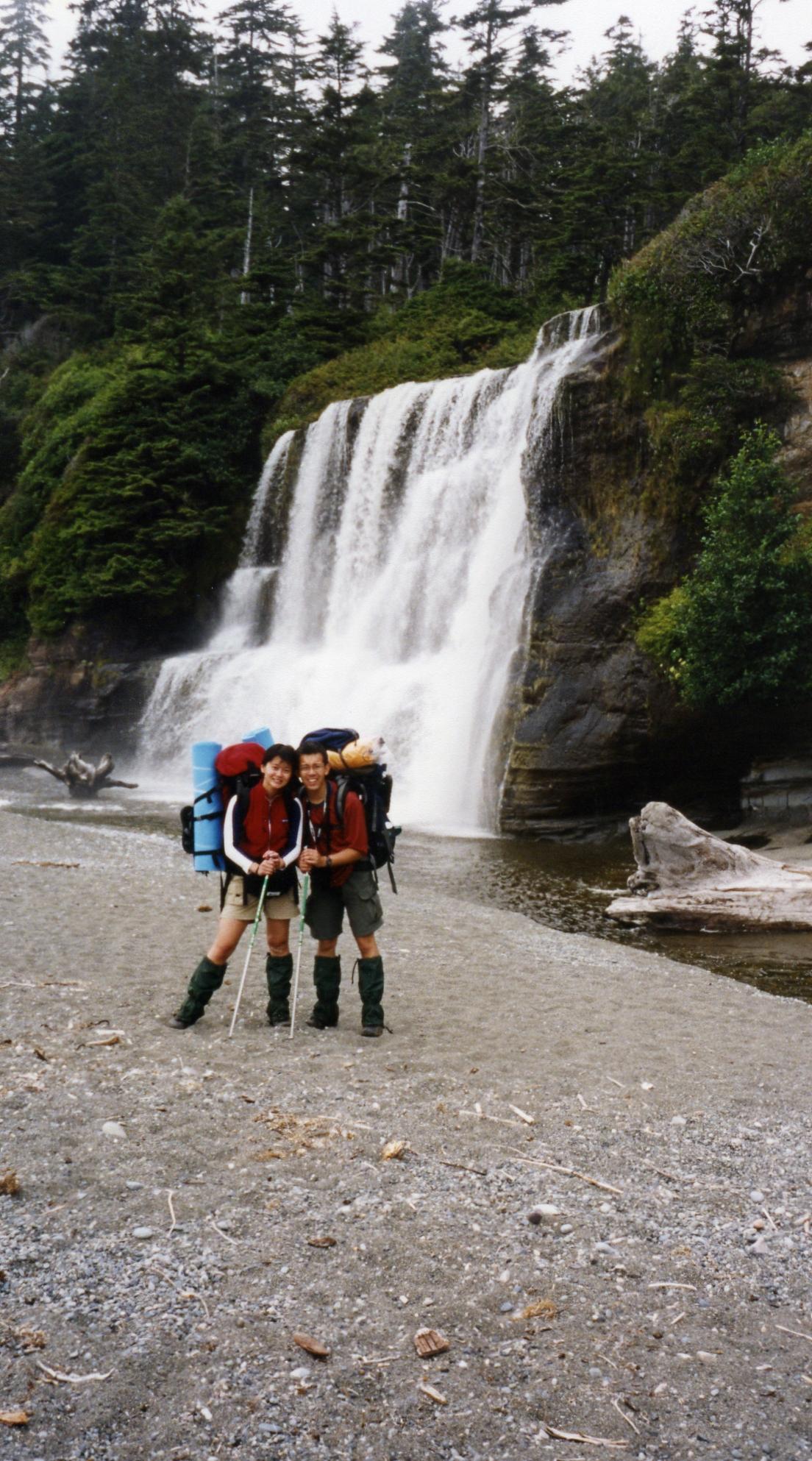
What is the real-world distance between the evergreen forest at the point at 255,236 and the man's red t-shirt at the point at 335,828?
16.4 metres

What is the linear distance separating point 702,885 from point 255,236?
4051 centimetres

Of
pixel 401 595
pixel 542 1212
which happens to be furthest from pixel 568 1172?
pixel 401 595

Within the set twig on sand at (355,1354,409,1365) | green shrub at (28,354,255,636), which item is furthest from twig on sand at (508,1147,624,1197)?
green shrub at (28,354,255,636)

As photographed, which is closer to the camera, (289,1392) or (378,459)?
(289,1392)

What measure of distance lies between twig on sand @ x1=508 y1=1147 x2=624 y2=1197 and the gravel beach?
0.6 inches

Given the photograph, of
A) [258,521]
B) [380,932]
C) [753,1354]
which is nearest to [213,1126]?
[753,1354]

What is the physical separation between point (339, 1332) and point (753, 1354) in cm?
125

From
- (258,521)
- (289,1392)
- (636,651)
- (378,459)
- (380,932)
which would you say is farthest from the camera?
(258,521)


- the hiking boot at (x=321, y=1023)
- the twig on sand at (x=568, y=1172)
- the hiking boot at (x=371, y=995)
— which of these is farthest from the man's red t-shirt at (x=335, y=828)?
the twig on sand at (x=568, y=1172)

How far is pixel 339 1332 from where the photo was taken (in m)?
3.07

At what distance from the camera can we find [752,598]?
14969mm

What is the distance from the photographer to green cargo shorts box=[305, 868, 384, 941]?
573 centimetres

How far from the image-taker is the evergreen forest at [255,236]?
2931 centimetres

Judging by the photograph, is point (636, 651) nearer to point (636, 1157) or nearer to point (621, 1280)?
point (636, 1157)
